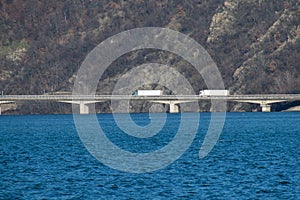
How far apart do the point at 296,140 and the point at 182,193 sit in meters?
58.2

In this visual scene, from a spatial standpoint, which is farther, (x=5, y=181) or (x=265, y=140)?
(x=265, y=140)

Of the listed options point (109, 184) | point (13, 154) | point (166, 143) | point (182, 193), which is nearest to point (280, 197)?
point (182, 193)

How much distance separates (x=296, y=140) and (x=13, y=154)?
40270 millimetres

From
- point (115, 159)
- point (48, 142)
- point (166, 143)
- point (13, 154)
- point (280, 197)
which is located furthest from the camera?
point (48, 142)

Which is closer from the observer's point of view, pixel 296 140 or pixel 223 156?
pixel 223 156

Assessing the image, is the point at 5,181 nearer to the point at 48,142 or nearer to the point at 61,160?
the point at 61,160

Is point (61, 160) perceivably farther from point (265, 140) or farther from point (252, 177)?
point (265, 140)

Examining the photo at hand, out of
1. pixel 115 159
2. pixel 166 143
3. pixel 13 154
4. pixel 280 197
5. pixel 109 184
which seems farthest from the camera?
pixel 166 143

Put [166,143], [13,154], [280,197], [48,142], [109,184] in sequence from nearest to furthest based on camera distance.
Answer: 1. [280,197]
2. [109,184]
3. [13,154]
4. [166,143]
5. [48,142]

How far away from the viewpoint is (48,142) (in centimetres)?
12962

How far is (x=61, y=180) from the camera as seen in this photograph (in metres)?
74.2

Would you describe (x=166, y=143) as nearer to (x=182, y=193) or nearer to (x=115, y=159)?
(x=115, y=159)

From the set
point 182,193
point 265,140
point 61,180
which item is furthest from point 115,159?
point 265,140

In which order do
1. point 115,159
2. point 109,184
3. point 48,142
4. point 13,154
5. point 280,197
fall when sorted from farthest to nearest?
point 48,142, point 13,154, point 115,159, point 109,184, point 280,197
